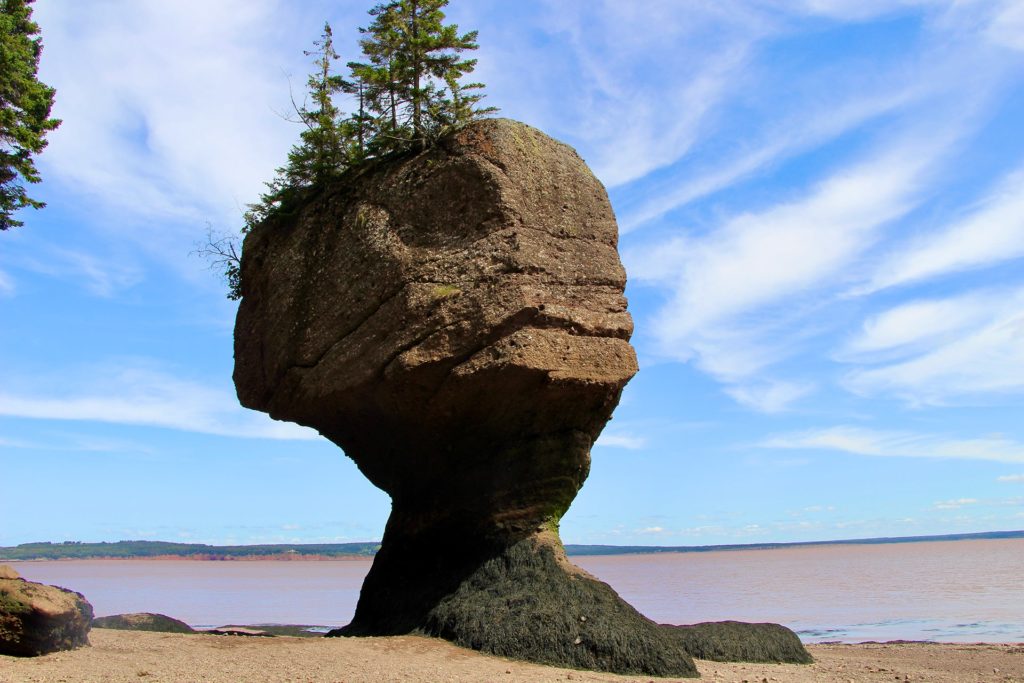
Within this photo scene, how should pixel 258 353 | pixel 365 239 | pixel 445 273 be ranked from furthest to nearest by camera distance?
pixel 258 353 < pixel 365 239 < pixel 445 273

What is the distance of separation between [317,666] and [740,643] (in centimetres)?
714

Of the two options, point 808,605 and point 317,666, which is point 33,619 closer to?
point 317,666

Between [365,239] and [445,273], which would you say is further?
[365,239]

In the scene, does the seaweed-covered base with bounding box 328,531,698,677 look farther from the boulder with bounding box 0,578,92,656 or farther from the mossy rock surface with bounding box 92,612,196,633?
the mossy rock surface with bounding box 92,612,196,633

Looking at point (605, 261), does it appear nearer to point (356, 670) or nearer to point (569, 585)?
point (569, 585)

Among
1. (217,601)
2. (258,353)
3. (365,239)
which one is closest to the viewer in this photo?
(365,239)

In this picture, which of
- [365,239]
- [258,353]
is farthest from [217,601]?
[365,239]

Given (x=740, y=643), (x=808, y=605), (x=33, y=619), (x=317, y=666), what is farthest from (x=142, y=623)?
(x=808, y=605)

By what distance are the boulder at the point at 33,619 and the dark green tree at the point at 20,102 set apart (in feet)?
26.0

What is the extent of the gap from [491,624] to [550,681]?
188cm

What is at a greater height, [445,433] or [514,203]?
[514,203]

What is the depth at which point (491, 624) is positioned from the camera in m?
11.8

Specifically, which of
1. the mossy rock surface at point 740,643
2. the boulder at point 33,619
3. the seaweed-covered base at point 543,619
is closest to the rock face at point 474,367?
the seaweed-covered base at point 543,619

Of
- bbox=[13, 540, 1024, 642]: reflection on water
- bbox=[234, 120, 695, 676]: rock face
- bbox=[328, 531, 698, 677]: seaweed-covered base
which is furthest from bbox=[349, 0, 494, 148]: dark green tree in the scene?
bbox=[13, 540, 1024, 642]: reflection on water
